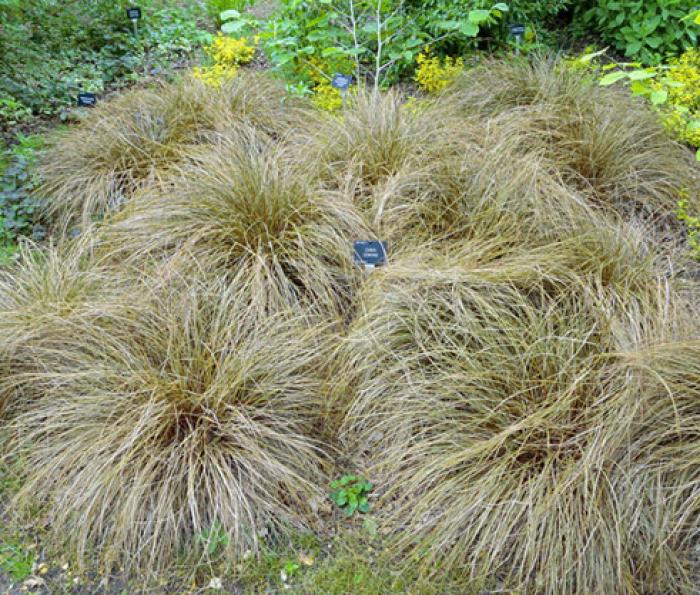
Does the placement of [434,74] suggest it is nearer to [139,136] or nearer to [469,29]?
[469,29]

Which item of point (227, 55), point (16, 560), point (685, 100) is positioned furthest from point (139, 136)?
point (685, 100)

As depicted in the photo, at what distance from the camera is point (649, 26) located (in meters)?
5.09

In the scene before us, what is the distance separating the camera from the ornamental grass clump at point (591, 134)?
12.7ft

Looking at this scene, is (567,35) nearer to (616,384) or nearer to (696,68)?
(696,68)

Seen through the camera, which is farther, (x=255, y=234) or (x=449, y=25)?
(x=449, y=25)

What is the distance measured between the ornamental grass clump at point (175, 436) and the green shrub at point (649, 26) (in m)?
3.92

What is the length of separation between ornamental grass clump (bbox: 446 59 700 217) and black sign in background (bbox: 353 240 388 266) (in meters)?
1.25

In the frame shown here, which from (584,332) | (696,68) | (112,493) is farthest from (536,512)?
(696,68)

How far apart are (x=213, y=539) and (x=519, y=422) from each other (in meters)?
1.12

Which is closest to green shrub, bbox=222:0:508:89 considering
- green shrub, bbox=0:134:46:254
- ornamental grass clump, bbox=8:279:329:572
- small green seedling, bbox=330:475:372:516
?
green shrub, bbox=0:134:46:254

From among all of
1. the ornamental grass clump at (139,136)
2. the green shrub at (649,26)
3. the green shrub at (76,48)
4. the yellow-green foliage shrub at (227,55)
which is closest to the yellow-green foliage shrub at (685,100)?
the green shrub at (649,26)

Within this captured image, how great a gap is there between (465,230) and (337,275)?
698 mm

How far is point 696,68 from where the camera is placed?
15.4ft

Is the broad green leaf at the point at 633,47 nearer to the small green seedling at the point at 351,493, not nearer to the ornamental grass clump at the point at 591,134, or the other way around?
the ornamental grass clump at the point at 591,134
